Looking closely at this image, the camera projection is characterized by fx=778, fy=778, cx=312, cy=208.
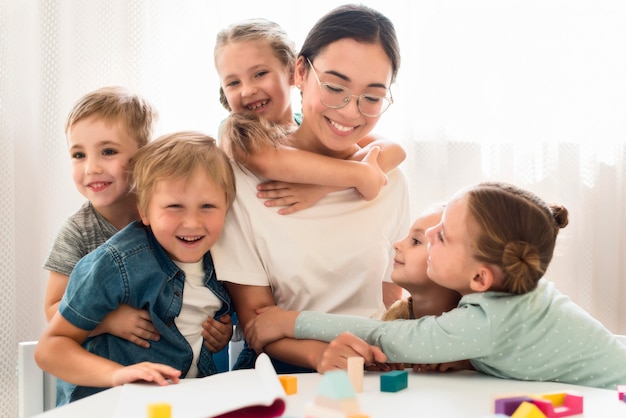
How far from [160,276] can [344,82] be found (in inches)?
19.7

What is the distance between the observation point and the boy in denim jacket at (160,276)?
1309 mm

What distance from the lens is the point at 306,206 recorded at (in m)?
1.56

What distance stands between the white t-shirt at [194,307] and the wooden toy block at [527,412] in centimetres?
67

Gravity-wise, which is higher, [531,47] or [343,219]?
[531,47]

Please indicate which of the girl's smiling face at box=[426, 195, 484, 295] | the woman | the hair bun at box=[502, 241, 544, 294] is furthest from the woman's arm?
the hair bun at box=[502, 241, 544, 294]

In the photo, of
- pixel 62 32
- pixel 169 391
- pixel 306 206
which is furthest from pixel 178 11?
pixel 169 391

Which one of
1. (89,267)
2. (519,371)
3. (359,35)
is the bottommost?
(519,371)

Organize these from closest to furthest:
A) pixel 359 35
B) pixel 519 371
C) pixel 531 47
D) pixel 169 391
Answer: pixel 169 391 < pixel 519 371 < pixel 359 35 < pixel 531 47

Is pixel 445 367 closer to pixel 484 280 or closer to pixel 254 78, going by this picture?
pixel 484 280

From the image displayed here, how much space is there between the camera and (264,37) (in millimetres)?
1736

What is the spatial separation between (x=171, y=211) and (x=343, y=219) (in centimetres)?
37

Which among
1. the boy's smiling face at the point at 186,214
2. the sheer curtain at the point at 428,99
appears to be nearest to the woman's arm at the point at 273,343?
the boy's smiling face at the point at 186,214

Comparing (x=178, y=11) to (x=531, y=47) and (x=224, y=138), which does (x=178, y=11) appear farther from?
(x=531, y=47)

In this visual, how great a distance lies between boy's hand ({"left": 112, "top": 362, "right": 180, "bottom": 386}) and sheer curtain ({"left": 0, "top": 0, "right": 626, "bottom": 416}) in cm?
111
